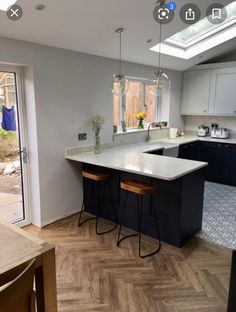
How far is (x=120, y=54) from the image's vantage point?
3.86 meters

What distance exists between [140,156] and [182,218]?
102 centimetres

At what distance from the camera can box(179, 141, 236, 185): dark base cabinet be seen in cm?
498

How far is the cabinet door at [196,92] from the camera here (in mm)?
5334

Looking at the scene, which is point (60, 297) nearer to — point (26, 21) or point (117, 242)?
point (117, 242)

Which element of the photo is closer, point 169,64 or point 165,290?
point 165,290

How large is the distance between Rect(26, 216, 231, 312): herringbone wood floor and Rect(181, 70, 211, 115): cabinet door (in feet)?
10.7

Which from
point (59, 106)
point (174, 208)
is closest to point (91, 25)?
point (59, 106)

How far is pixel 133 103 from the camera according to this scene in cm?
484

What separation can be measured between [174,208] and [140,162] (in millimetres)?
674

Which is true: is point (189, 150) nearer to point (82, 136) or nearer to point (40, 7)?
point (82, 136)

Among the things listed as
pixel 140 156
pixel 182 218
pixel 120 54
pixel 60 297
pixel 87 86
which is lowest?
pixel 60 297

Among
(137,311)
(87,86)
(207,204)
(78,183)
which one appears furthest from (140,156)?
(137,311)

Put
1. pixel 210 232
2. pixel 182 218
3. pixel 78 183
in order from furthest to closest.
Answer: pixel 78 183
pixel 210 232
pixel 182 218

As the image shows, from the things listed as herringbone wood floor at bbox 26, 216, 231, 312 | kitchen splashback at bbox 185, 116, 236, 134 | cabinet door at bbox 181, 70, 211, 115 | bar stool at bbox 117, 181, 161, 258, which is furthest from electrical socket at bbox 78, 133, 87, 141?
kitchen splashback at bbox 185, 116, 236, 134
